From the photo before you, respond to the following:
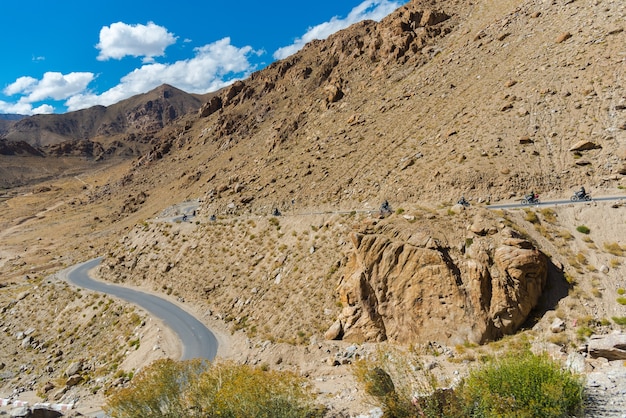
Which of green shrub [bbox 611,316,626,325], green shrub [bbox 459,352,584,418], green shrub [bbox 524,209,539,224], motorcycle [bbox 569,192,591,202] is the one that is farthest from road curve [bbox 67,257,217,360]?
motorcycle [bbox 569,192,591,202]

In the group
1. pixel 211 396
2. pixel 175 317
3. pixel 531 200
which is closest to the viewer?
pixel 211 396

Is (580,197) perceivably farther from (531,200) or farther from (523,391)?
(523,391)

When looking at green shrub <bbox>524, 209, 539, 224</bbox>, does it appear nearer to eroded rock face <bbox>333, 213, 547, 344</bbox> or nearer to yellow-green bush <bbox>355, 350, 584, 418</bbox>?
eroded rock face <bbox>333, 213, 547, 344</bbox>

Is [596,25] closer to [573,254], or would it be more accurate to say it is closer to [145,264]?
[573,254]

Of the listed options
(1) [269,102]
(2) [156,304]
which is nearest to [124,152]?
(1) [269,102]

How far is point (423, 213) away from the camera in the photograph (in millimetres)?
21484

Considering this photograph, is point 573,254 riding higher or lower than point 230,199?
lower

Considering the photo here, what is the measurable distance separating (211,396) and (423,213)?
1481 cm

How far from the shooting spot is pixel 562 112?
95.3ft

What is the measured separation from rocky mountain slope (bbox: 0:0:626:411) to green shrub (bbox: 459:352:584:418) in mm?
4095

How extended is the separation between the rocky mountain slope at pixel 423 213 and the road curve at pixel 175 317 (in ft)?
4.06

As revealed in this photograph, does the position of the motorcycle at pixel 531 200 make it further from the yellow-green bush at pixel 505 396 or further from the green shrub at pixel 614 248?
the yellow-green bush at pixel 505 396

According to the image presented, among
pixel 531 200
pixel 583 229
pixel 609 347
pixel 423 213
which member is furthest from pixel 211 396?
pixel 531 200

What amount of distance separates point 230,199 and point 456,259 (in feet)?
116
